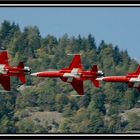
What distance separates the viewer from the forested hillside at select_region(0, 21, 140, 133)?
132m

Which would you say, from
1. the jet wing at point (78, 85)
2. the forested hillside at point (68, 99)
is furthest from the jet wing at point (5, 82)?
the forested hillside at point (68, 99)

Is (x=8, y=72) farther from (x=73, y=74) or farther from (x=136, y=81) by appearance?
(x=136, y=81)

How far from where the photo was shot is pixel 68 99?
144 metres

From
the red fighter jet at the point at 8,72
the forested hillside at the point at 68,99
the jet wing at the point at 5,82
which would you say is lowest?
the forested hillside at the point at 68,99

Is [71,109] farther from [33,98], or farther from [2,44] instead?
[2,44]

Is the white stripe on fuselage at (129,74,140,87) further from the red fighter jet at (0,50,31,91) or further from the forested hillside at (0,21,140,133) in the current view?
the forested hillside at (0,21,140,133)

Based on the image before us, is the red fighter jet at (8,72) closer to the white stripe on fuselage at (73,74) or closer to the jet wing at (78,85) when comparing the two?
the white stripe on fuselage at (73,74)

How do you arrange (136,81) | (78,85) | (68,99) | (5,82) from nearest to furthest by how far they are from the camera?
1. (136,81)
2. (5,82)
3. (78,85)
4. (68,99)

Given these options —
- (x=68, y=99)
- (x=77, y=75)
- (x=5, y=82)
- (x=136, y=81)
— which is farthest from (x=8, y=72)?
(x=68, y=99)

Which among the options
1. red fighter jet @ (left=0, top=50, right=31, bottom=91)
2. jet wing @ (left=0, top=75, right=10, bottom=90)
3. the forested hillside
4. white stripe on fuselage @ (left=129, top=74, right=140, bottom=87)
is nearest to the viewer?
white stripe on fuselage @ (left=129, top=74, right=140, bottom=87)

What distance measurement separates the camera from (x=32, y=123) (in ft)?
436

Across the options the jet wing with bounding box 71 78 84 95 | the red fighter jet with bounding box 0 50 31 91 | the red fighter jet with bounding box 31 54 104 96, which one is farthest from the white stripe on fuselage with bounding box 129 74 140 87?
the red fighter jet with bounding box 0 50 31 91

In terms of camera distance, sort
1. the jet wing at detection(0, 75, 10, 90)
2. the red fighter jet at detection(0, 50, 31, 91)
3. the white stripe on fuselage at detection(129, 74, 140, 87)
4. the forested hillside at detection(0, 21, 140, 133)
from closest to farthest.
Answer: the white stripe on fuselage at detection(129, 74, 140, 87) → the jet wing at detection(0, 75, 10, 90) → the red fighter jet at detection(0, 50, 31, 91) → the forested hillside at detection(0, 21, 140, 133)

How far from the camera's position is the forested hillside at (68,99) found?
432ft
